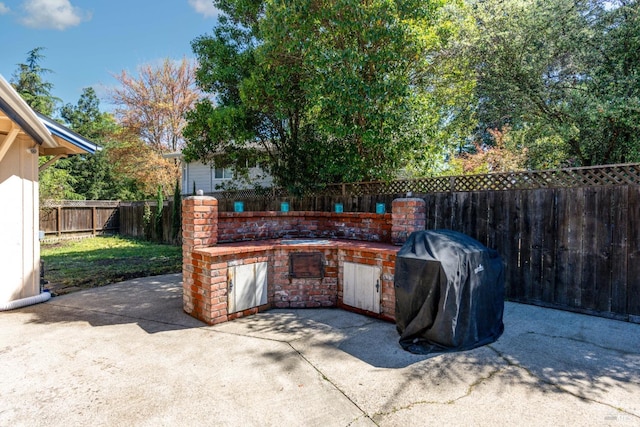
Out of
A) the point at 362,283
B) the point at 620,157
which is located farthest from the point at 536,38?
the point at 362,283

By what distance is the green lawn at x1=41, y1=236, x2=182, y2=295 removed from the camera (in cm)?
685

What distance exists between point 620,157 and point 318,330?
8.15 meters

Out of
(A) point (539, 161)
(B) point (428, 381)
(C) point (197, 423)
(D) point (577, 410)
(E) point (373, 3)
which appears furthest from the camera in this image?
(A) point (539, 161)

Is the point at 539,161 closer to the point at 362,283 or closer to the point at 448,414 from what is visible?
the point at 362,283

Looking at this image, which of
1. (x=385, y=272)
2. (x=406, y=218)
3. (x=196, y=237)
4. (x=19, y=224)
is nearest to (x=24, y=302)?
(x=19, y=224)

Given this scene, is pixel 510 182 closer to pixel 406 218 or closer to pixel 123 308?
pixel 406 218

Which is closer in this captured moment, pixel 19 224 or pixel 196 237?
pixel 196 237

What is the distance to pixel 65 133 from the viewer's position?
539 cm

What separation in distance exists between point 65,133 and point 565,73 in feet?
36.0

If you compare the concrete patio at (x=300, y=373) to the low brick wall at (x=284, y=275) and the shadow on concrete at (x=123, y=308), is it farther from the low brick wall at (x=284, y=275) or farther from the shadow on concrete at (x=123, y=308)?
the low brick wall at (x=284, y=275)

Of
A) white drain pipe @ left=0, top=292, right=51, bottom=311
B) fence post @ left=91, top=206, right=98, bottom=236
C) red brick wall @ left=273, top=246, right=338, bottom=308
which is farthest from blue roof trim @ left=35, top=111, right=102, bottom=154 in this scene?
fence post @ left=91, top=206, right=98, bottom=236

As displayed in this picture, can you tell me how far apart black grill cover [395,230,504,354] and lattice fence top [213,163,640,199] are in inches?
80.3

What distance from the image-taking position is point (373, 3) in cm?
562

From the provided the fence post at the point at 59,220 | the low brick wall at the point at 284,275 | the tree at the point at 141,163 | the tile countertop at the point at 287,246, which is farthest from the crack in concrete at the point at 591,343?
the tree at the point at 141,163
